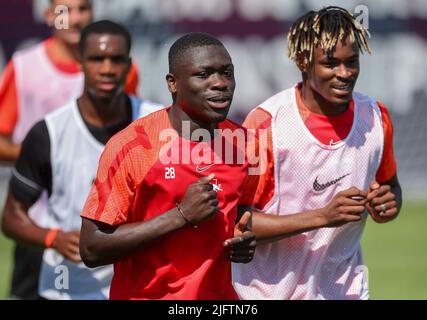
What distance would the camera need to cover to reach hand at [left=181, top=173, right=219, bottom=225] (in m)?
4.79

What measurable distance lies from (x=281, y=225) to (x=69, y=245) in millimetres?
1417

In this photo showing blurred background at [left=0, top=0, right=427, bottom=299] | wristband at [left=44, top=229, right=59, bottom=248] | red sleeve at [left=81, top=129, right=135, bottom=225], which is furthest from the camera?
blurred background at [left=0, top=0, right=427, bottom=299]

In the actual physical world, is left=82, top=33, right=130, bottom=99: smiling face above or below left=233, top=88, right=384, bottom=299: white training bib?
above

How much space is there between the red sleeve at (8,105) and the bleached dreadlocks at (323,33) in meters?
2.99

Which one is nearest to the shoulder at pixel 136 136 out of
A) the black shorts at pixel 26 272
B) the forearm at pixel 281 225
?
the forearm at pixel 281 225

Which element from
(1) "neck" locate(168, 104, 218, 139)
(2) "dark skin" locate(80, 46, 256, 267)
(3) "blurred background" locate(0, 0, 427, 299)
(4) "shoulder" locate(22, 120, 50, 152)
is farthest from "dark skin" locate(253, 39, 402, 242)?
(3) "blurred background" locate(0, 0, 427, 299)

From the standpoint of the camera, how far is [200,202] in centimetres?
479

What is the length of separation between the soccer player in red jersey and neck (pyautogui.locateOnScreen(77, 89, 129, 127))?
6.08ft

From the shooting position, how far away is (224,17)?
16.0m

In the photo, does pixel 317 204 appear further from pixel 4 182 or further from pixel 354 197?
pixel 4 182

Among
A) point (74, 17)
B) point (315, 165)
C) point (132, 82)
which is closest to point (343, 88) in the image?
point (315, 165)

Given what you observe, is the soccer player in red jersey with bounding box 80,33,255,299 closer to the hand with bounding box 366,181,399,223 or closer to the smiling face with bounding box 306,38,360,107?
the hand with bounding box 366,181,399,223
